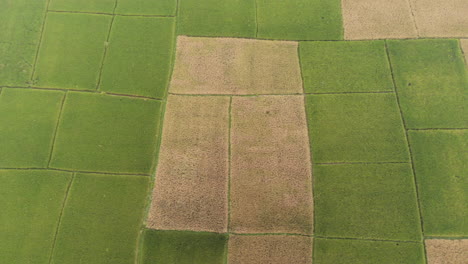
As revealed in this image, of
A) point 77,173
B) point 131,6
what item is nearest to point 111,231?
point 77,173

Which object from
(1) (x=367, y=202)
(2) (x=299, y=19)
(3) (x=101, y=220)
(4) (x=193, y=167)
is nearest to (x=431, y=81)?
(1) (x=367, y=202)

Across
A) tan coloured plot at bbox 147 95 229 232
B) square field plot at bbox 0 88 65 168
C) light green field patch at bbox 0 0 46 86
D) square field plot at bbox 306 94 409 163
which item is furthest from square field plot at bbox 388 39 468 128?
light green field patch at bbox 0 0 46 86

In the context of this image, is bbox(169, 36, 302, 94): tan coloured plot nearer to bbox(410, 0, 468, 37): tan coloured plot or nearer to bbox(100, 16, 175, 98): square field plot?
bbox(100, 16, 175, 98): square field plot

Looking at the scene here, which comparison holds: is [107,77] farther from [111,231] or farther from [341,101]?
[341,101]

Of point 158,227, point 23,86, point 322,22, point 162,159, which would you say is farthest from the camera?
point 322,22

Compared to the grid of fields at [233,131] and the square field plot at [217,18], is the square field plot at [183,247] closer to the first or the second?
the grid of fields at [233,131]
